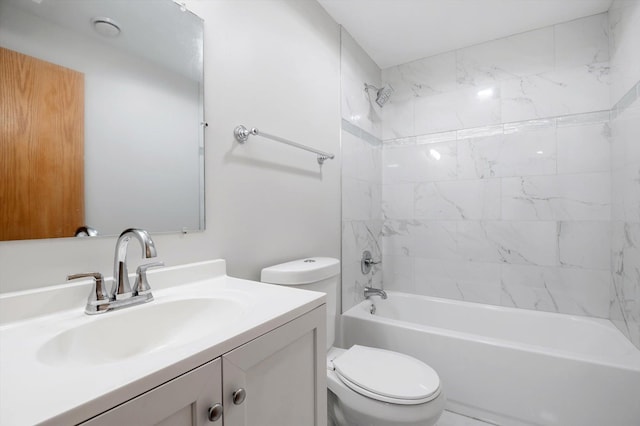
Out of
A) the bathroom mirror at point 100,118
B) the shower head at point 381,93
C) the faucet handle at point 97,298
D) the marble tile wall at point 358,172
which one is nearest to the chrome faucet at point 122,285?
the faucet handle at point 97,298

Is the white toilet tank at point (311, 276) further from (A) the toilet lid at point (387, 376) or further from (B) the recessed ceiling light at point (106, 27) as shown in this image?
(B) the recessed ceiling light at point (106, 27)

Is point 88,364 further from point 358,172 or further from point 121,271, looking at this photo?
point 358,172

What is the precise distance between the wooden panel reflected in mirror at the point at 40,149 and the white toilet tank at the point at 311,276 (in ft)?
2.26

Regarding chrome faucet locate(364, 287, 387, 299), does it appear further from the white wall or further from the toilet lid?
the toilet lid

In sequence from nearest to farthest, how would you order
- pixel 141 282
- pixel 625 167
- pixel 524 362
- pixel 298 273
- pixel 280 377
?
pixel 280 377
pixel 141 282
pixel 298 273
pixel 524 362
pixel 625 167

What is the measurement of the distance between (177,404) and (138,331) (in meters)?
0.37

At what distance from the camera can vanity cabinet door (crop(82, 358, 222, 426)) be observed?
0.42 metres

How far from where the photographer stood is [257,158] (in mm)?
1346

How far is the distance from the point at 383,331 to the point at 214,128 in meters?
1.53

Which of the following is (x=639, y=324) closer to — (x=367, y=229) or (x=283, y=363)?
(x=367, y=229)

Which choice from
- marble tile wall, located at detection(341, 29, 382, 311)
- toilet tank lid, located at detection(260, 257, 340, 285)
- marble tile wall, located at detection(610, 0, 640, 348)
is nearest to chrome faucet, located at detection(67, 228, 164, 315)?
toilet tank lid, located at detection(260, 257, 340, 285)

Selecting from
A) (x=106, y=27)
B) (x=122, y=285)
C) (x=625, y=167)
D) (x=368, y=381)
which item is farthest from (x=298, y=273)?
(x=625, y=167)

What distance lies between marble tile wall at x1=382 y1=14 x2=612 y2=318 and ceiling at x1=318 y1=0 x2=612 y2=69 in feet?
0.38

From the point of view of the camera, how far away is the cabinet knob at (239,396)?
1.94ft
